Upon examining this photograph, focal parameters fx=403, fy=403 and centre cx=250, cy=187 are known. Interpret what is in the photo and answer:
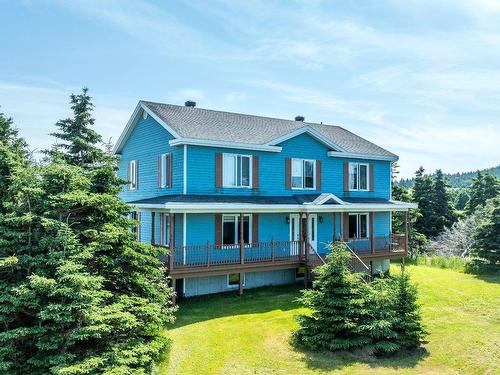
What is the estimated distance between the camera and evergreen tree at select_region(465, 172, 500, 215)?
5289cm

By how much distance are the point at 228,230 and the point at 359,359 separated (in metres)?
9.24

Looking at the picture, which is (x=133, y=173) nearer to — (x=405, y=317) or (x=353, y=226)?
(x=353, y=226)

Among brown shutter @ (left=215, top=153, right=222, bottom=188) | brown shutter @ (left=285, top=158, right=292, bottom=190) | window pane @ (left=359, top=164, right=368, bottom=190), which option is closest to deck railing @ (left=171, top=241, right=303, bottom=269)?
brown shutter @ (left=215, top=153, right=222, bottom=188)

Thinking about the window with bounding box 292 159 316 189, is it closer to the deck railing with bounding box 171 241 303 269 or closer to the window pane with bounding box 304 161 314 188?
the window pane with bounding box 304 161 314 188

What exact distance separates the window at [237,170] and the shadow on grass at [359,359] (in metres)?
9.75

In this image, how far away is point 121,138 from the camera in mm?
25281

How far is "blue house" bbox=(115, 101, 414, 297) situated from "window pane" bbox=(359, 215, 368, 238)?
2.5 inches

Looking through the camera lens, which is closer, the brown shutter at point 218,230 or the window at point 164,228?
the brown shutter at point 218,230

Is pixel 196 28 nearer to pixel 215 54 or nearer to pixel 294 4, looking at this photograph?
pixel 215 54

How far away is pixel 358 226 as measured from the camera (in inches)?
973

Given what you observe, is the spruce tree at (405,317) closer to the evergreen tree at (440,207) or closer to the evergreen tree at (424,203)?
the evergreen tree at (424,203)

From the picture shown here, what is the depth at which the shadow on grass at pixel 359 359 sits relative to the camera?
11508 mm

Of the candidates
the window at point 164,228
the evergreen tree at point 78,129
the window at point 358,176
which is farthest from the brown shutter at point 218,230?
the evergreen tree at point 78,129

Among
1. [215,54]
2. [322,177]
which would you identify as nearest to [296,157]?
[322,177]
